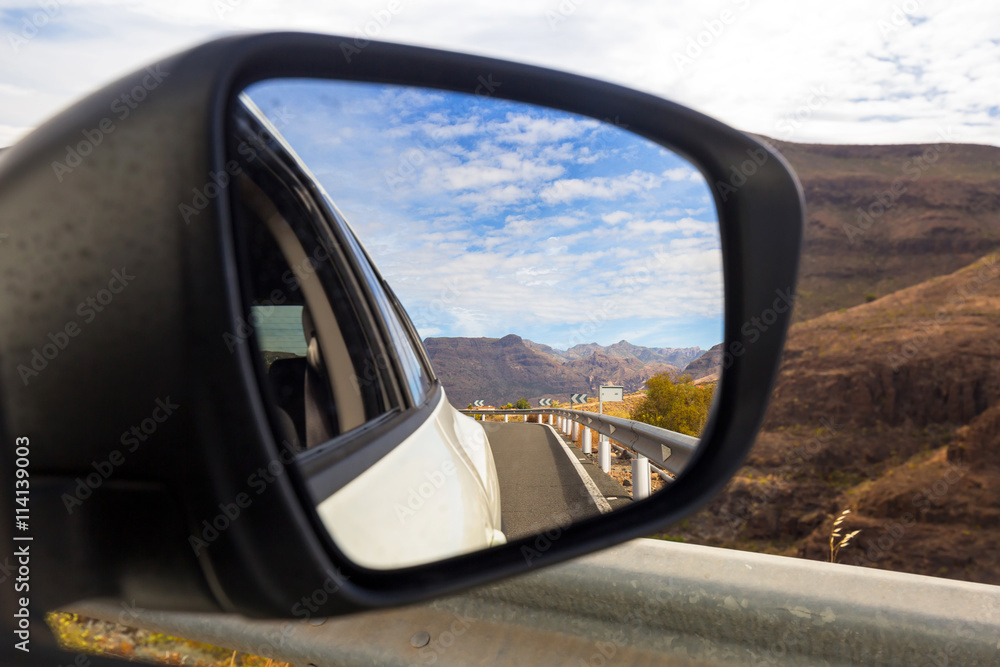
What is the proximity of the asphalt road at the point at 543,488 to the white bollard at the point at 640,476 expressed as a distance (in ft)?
0.11

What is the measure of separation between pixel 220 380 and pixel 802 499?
170 feet

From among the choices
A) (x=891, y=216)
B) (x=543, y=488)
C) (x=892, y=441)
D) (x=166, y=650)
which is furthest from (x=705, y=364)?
(x=891, y=216)

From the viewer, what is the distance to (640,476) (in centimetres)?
219

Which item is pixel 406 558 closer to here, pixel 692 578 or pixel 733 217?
pixel 733 217

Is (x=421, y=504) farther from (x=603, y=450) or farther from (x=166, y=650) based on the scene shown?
(x=166, y=650)

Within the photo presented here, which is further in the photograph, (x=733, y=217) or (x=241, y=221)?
(x=733, y=217)

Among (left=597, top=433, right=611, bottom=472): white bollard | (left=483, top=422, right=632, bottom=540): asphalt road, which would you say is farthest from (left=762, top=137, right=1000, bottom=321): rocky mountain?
(left=483, top=422, right=632, bottom=540): asphalt road

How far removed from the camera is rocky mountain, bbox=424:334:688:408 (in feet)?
4.34

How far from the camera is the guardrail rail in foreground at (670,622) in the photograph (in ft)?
6.77

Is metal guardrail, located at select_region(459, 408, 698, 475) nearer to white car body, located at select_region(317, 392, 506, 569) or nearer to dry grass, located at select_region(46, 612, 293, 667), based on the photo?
white car body, located at select_region(317, 392, 506, 569)

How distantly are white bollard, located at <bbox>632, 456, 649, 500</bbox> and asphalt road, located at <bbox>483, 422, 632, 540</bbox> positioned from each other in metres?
0.03

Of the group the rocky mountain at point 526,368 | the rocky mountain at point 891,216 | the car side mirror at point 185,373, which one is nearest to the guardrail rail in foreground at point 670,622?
the rocky mountain at point 526,368

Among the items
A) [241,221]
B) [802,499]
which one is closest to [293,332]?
[241,221]

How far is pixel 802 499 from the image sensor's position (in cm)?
4666
